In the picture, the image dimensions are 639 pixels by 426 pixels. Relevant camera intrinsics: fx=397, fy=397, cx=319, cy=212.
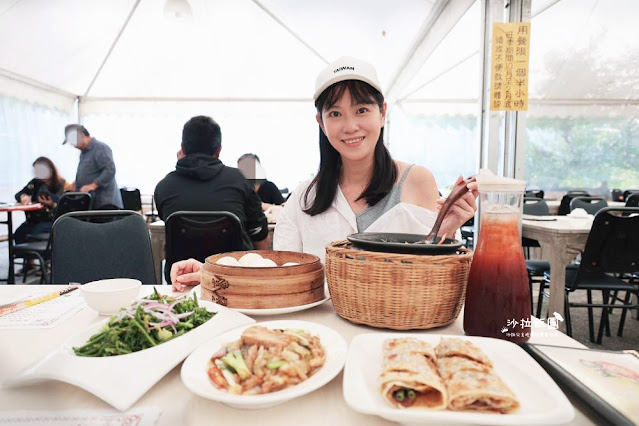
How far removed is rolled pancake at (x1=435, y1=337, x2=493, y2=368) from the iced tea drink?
0.45 feet

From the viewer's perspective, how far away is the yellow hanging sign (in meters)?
2.63

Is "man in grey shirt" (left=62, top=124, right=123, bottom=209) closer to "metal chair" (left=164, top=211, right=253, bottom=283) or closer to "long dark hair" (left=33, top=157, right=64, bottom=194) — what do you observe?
"long dark hair" (left=33, top=157, right=64, bottom=194)

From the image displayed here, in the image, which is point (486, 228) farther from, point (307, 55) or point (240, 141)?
point (240, 141)

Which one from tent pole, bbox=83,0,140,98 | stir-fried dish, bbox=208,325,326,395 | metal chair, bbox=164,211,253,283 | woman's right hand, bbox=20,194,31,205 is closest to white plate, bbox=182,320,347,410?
stir-fried dish, bbox=208,325,326,395

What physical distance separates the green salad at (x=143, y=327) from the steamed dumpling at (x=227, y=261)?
7.6 inches

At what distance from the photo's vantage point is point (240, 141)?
9.65 m

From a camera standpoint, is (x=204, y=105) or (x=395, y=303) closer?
(x=395, y=303)

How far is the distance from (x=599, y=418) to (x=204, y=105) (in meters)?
9.90

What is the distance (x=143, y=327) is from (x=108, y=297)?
0.27 m

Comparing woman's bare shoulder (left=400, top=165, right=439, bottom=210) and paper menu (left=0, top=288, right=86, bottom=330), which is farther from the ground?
woman's bare shoulder (left=400, top=165, right=439, bottom=210)

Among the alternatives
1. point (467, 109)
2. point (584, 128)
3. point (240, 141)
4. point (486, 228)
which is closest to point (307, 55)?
point (240, 141)

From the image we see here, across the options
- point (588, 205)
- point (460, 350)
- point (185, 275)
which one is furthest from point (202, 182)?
point (588, 205)

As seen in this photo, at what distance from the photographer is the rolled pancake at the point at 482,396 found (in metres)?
0.52

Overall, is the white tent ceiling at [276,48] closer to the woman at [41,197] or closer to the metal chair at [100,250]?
the woman at [41,197]
